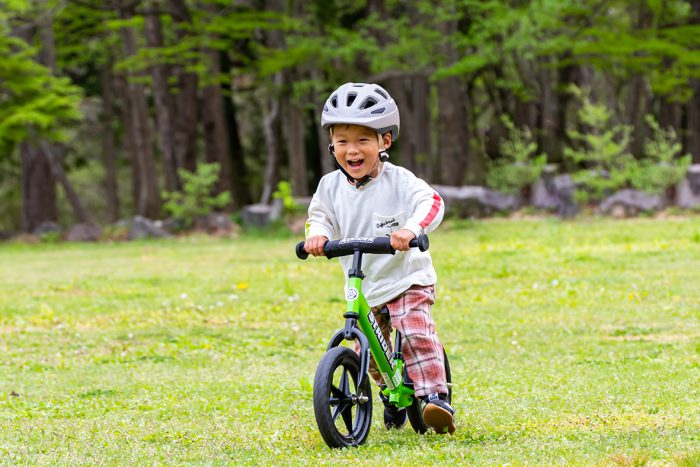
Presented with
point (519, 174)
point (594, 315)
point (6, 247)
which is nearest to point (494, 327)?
point (594, 315)

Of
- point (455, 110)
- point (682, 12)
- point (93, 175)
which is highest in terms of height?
point (682, 12)

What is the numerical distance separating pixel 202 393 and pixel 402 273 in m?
2.49

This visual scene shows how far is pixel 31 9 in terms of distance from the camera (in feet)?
103

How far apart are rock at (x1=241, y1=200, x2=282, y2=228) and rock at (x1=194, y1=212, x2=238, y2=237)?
1.42 feet

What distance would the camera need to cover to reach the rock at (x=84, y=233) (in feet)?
96.8

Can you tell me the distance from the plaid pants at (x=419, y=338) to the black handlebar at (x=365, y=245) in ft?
1.64

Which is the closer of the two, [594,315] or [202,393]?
[202,393]

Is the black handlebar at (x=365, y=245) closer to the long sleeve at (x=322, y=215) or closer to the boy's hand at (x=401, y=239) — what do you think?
the boy's hand at (x=401, y=239)

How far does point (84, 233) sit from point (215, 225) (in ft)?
12.7

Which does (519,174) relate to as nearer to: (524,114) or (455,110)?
(455,110)

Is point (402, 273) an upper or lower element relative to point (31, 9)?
lower

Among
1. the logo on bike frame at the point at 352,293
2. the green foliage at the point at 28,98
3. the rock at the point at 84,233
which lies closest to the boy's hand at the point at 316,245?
the logo on bike frame at the point at 352,293

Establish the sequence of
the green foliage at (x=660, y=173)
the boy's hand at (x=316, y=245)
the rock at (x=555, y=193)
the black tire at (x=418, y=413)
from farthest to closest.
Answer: the rock at (x=555, y=193)
the green foliage at (x=660, y=173)
the black tire at (x=418, y=413)
the boy's hand at (x=316, y=245)

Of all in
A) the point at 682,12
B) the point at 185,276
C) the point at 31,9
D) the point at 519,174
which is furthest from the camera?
the point at 31,9
